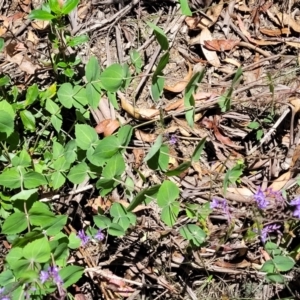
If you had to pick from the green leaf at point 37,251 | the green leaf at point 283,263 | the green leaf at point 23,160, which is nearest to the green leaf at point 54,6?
the green leaf at point 23,160

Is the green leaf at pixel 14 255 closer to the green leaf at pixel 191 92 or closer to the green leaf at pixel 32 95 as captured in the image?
the green leaf at pixel 32 95

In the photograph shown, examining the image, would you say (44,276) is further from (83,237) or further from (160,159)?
(160,159)

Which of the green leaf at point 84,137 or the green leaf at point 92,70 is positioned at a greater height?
the green leaf at point 92,70

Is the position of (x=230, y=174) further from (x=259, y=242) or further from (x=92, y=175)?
(x=92, y=175)

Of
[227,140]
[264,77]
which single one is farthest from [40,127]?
[264,77]

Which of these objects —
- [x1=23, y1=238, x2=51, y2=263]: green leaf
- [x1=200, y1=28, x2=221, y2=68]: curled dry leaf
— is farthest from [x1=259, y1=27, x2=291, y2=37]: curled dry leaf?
[x1=23, y1=238, x2=51, y2=263]: green leaf
